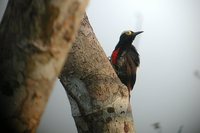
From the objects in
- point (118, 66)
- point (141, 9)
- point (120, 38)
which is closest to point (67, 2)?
point (118, 66)

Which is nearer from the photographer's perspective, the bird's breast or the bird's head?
the bird's breast

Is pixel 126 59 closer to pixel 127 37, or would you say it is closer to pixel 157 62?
pixel 127 37

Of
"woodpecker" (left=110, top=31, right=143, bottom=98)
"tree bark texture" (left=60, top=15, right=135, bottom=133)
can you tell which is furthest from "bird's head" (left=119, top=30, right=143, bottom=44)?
"tree bark texture" (left=60, top=15, right=135, bottom=133)

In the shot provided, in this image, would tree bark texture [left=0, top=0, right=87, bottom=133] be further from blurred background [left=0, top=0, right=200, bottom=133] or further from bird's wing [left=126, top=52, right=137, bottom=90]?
blurred background [left=0, top=0, right=200, bottom=133]

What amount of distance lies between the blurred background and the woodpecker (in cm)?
6

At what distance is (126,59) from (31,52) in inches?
46.1

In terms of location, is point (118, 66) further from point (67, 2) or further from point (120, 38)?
point (67, 2)

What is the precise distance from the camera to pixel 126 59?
4.87 feet

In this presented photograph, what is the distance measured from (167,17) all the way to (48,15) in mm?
1704

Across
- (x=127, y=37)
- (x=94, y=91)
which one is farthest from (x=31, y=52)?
(x=127, y=37)

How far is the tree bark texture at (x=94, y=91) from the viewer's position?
0.69 m

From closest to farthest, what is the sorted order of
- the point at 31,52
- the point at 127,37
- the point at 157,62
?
the point at 31,52
the point at 127,37
the point at 157,62

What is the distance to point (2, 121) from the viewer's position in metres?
0.35

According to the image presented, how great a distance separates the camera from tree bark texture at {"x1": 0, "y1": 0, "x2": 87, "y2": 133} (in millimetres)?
325
